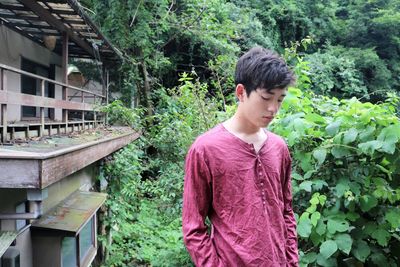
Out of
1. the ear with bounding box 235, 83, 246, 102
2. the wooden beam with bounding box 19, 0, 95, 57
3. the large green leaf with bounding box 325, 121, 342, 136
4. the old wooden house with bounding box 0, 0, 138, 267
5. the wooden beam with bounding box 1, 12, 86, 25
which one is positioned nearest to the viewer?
the ear with bounding box 235, 83, 246, 102

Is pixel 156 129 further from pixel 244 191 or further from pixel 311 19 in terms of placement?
pixel 311 19


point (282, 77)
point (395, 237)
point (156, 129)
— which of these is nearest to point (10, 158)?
point (282, 77)

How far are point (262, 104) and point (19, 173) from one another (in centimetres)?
119

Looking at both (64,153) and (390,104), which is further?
(390,104)

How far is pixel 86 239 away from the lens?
388 cm

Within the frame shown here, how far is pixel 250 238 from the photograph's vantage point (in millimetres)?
1445

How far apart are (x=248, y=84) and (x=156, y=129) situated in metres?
6.32

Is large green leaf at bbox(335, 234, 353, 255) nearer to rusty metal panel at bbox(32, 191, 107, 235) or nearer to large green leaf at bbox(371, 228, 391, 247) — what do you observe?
large green leaf at bbox(371, 228, 391, 247)

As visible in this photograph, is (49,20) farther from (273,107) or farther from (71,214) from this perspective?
(273,107)

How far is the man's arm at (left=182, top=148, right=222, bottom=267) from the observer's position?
1.43 m

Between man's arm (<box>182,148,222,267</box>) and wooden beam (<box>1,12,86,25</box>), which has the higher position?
wooden beam (<box>1,12,86,25</box>)

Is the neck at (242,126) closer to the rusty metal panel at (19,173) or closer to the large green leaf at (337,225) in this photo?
the rusty metal panel at (19,173)

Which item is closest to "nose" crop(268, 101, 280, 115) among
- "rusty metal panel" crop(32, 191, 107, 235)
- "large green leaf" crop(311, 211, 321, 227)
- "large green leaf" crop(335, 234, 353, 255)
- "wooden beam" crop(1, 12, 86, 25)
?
"large green leaf" crop(311, 211, 321, 227)

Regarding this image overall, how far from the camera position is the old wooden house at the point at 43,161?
6.47 feet
